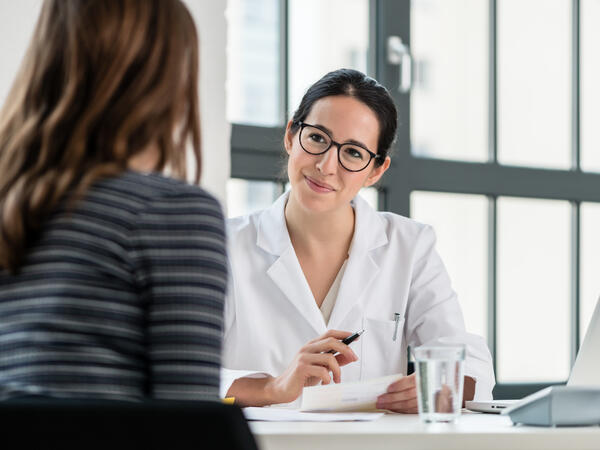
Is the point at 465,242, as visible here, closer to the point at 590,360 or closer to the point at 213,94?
the point at 213,94

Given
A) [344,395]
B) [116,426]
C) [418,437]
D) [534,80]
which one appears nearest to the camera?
[116,426]

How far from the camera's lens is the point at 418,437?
113 centimetres

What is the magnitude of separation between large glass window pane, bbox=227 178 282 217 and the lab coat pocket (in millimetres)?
955

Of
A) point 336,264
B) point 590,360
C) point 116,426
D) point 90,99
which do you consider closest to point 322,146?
point 336,264

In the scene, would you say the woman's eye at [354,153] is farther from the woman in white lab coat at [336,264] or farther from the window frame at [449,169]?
the window frame at [449,169]

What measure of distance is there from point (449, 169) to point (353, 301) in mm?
1220

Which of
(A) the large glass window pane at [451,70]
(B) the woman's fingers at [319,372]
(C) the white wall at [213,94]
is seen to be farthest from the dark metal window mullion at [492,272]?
(B) the woman's fingers at [319,372]

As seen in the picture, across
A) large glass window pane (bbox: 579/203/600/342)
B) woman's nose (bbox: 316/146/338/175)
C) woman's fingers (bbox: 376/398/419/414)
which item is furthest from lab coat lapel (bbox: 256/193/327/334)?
large glass window pane (bbox: 579/203/600/342)

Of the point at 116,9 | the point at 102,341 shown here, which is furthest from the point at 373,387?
the point at 116,9

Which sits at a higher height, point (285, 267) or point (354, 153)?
point (354, 153)

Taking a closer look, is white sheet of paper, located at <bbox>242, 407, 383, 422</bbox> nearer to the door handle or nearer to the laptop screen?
the laptop screen

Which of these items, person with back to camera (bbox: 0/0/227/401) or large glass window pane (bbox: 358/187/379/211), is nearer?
person with back to camera (bbox: 0/0/227/401)

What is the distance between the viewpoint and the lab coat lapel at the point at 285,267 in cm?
211

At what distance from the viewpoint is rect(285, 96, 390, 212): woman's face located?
2146 millimetres
